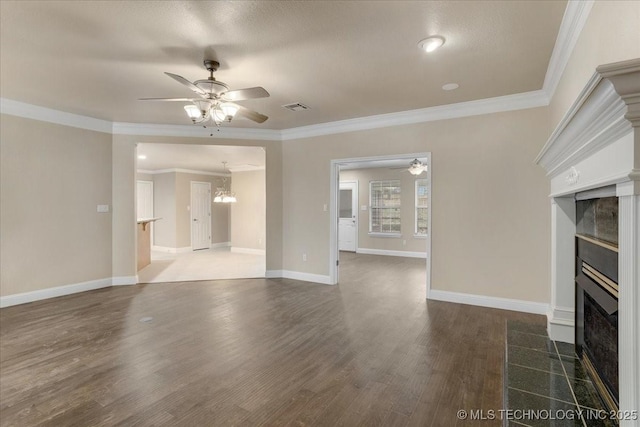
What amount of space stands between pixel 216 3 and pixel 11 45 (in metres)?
2.05

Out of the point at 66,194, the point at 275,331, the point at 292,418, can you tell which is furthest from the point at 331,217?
the point at 66,194

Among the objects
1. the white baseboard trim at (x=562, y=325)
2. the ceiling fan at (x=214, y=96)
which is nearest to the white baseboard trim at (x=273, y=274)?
the ceiling fan at (x=214, y=96)

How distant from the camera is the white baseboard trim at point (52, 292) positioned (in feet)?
13.6

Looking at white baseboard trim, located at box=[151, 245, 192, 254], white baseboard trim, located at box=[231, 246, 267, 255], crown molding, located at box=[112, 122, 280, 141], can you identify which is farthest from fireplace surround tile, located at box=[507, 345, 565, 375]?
white baseboard trim, located at box=[151, 245, 192, 254]

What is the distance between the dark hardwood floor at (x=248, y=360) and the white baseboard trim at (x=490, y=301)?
0.15 meters

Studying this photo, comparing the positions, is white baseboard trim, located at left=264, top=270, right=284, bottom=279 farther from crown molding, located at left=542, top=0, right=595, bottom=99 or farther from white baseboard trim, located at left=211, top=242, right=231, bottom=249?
white baseboard trim, located at left=211, top=242, right=231, bottom=249

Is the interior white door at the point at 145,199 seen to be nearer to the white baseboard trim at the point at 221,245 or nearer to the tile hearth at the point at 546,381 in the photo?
the white baseboard trim at the point at 221,245

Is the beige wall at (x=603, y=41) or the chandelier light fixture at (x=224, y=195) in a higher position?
the beige wall at (x=603, y=41)

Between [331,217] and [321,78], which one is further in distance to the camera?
[331,217]

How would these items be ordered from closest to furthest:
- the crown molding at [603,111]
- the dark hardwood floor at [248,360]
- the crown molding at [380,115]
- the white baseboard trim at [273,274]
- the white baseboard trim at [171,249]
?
the crown molding at [603,111] → the dark hardwood floor at [248,360] → the crown molding at [380,115] → the white baseboard trim at [273,274] → the white baseboard trim at [171,249]

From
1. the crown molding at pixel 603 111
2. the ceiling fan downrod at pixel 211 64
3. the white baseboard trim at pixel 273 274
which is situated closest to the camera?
the crown molding at pixel 603 111

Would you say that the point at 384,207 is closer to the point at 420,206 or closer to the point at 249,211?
the point at 420,206

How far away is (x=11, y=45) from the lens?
2680mm

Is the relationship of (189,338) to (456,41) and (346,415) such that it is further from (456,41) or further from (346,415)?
(456,41)
